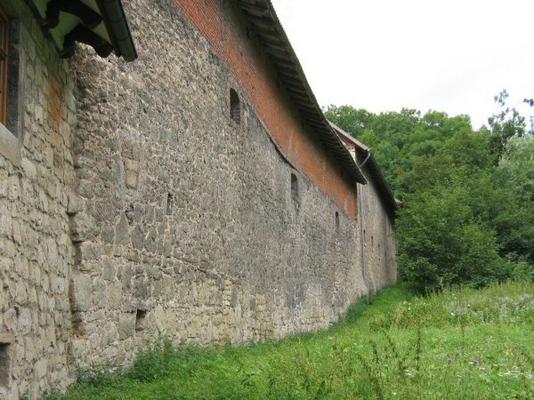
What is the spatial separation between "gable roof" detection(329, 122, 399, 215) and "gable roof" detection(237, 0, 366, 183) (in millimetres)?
4140

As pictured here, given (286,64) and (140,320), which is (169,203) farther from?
(286,64)

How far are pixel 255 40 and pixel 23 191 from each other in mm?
8946

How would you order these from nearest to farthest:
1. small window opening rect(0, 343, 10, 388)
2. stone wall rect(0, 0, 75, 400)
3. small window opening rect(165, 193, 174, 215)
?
small window opening rect(0, 343, 10, 388), stone wall rect(0, 0, 75, 400), small window opening rect(165, 193, 174, 215)

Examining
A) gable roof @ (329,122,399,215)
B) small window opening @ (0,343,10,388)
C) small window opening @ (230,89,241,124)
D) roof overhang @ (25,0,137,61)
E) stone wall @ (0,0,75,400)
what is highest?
gable roof @ (329,122,399,215)

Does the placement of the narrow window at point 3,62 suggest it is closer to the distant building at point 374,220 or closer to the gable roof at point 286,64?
the gable roof at point 286,64

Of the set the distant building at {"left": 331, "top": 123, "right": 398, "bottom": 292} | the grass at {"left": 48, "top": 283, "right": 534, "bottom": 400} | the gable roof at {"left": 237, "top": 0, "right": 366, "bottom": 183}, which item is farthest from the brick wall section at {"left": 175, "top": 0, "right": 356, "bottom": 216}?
the distant building at {"left": 331, "top": 123, "right": 398, "bottom": 292}

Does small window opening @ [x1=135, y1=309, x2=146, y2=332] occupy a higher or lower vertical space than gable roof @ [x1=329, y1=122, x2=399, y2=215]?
lower

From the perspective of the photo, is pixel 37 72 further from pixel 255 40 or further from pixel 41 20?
pixel 255 40

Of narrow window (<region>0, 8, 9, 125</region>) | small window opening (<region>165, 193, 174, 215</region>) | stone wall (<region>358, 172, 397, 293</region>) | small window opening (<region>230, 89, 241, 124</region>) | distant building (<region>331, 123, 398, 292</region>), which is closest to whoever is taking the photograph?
narrow window (<region>0, 8, 9, 125</region>)

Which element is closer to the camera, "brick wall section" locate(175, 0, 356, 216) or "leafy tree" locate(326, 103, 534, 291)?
"brick wall section" locate(175, 0, 356, 216)

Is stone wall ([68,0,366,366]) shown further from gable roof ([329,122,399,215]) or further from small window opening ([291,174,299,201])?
gable roof ([329,122,399,215])

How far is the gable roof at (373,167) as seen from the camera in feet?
94.7

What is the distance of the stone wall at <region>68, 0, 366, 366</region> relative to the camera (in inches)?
273

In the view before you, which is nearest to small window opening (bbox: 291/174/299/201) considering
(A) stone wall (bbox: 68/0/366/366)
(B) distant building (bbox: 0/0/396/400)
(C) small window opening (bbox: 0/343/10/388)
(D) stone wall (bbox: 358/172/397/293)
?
(B) distant building (bbox: 0/0/396/400)
